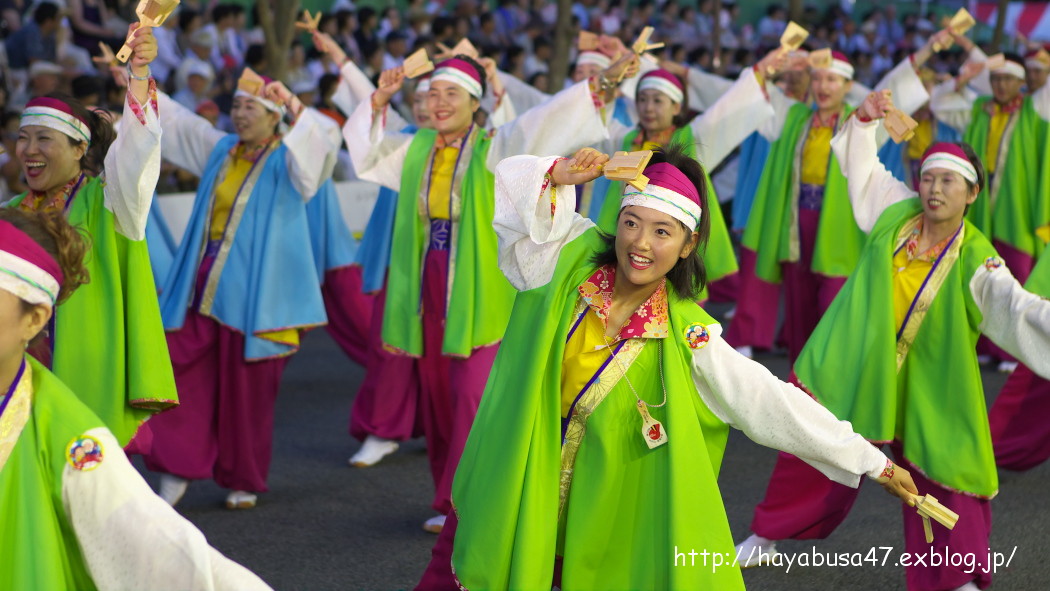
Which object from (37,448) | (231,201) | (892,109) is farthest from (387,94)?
(37,448)

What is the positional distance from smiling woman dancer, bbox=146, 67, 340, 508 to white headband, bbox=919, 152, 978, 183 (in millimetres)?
2192

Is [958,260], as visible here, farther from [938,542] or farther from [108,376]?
[108,376]

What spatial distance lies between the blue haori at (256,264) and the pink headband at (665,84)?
6.53 ft

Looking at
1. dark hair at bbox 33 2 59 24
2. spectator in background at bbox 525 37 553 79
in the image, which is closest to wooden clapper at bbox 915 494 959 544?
dark hair at bbox 33 2 59 24

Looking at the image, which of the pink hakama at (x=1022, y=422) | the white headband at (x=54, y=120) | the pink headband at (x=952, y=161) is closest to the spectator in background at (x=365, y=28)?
the pink hakama at (x=1022, y=422)

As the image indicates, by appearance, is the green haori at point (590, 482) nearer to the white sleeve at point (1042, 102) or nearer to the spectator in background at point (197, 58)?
the white sleeve at point (1042, 102)

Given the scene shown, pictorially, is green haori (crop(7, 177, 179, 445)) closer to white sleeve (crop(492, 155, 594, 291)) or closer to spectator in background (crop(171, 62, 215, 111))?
white sleeve (crop(492, 155, 594, 291))

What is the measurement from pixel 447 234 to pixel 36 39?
607 centimetres

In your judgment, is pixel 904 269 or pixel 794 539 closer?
pixel 904 269

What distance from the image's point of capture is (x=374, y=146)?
4.87 m

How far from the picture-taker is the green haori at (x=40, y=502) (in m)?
2.02

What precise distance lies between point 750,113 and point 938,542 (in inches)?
99.3

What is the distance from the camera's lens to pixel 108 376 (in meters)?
3.65

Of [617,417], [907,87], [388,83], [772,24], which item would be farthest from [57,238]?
[772,24]
